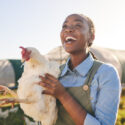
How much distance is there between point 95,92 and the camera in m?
1.00

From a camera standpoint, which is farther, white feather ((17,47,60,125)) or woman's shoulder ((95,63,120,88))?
white feather ((17,47,60,125))

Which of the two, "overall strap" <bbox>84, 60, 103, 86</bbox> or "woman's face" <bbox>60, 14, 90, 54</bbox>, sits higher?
"woman's face" <bbox>60, 14, 90, 54</bbox>

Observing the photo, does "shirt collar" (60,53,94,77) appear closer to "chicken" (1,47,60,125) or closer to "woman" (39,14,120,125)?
"woman" (39,14,120,125)

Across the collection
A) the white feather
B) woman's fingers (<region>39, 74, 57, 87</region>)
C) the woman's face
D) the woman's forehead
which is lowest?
the white feather

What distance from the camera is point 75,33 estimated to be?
109 centimetres

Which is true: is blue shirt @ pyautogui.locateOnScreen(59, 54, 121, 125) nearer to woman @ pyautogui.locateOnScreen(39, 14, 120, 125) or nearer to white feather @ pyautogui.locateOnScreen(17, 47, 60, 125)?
woman @ pyautogui.locateOnScreen(39, 14, 120, 125)

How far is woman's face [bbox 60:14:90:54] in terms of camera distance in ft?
3.59

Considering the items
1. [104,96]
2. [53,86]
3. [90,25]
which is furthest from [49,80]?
[90,25]

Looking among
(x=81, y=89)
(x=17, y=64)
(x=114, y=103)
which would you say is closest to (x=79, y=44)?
(x=81, y=89)

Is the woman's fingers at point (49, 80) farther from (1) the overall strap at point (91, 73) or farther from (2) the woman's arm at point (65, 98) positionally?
(1) the overall strap at point (91, 73)

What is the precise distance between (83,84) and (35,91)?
0.26 metres

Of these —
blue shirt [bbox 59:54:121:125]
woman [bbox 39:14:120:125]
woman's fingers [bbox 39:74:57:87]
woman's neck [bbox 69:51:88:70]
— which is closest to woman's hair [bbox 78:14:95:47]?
woman [bbox 39:14:120:125]

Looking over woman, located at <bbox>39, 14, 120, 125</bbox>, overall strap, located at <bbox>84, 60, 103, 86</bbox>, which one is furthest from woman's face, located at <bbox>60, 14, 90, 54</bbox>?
overall strap, located at <bbox>84, 60, 103, 86</bbox>

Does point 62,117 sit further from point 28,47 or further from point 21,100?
point 28,47
